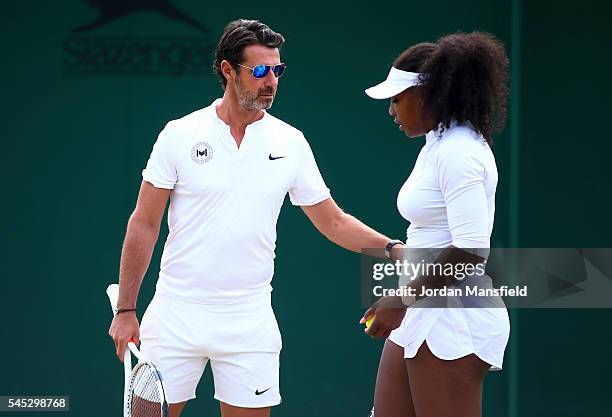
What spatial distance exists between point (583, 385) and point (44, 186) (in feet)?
10.3

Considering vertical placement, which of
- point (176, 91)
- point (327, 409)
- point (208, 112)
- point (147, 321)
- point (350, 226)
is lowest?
point (327, 409)

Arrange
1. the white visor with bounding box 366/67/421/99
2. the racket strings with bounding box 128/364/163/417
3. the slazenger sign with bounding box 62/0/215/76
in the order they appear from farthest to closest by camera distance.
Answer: the slazenger sign with bounding box 62/0/215/76 → the racket strings with bounding box 128/364/163/417 → the white visor with bounding box 366/67/421/99

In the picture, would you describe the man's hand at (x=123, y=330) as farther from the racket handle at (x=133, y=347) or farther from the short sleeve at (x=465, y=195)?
the short sleeve at (x=465, y=195)

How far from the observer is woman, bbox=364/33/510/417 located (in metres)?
3.35

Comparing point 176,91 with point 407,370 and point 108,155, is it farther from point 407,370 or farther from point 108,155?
point 407,370

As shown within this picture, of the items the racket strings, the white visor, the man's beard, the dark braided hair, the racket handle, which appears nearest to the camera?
the dark braided hair

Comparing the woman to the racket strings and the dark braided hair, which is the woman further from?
the racket strings

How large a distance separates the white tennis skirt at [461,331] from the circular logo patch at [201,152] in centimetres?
103

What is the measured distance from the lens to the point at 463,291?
347 cm

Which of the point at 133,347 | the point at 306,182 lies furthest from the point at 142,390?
the point at 306,182

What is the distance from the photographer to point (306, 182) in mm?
4297

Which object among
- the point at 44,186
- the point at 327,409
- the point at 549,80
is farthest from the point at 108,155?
the point at 549,80

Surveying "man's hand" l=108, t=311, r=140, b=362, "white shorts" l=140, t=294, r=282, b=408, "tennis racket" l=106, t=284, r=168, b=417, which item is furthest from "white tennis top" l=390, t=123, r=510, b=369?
"man's hand" l=108, t=311, r=140, b=362

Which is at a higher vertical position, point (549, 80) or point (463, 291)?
point (549, 80)
